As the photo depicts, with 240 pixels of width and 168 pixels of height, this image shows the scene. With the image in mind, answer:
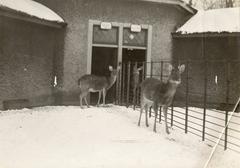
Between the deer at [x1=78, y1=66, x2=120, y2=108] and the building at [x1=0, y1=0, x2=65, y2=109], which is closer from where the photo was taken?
the building at [x1=0, y1=0, x2=65, y2=109]

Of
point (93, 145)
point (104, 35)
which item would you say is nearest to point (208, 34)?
point (104, 35)

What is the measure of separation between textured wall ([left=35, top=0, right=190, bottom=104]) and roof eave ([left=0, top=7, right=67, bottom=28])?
1.70ft

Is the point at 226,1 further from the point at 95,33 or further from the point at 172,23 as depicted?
the point at 95,33

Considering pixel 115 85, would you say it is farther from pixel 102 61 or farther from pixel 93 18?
pixel 93 18

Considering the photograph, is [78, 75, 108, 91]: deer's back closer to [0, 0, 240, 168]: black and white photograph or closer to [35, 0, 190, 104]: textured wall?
[0, 0, 240, 168]: black and white photograph

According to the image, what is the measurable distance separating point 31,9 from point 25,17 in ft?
2.84

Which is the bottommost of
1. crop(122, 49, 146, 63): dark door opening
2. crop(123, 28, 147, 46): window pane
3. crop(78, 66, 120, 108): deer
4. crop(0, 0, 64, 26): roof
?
crop(78, 66, 120, 108): deer

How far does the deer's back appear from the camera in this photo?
39.8 feet

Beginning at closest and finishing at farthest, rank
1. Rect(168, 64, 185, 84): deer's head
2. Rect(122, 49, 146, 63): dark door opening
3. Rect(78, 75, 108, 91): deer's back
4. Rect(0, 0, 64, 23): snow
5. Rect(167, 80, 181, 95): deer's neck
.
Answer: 1. Rect(168, 64, 185, 84): deer's head
2. Rect(167, 80, 181, 95): deer's neck
3. Rect(0, 0, 64, 23): snow
4. Rect(78, 75, 108, 91): deer's back
5. Rect(122, 49, 146, 63): dark door opening

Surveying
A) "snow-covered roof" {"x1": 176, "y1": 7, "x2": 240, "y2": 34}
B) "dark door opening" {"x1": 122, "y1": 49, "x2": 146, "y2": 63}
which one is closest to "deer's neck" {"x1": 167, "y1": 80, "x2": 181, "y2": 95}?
"snow-covered roof" {"x1": 176, "y1": 7, "x2": 240, "y2": 34}

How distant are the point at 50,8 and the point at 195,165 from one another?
844 centimetres

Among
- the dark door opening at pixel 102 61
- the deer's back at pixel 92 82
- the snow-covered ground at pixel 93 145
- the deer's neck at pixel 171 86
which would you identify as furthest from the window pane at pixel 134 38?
the deer's neck at pixel 171 86

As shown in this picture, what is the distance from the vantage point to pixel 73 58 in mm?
13000

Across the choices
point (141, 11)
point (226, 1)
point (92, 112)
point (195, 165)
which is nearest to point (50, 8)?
point (141, 11)
